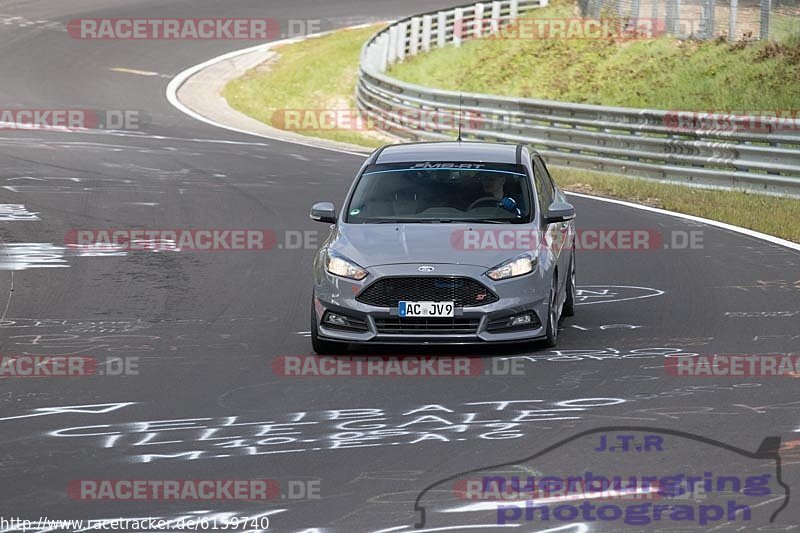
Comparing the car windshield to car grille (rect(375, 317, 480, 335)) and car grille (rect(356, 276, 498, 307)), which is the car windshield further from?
car grille (rect(375, 317, 480, 335))

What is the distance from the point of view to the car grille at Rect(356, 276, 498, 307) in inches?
439

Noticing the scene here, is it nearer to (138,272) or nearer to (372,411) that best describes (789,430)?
(372,411)

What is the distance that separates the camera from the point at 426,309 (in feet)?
36.4

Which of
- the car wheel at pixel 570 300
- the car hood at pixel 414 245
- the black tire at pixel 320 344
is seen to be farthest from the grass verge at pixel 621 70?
the black tire at pixel 320 344

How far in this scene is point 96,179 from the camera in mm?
23438

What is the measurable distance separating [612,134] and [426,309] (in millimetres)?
14152

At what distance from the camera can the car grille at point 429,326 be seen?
1114 cm

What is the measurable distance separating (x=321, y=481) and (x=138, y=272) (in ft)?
26.9

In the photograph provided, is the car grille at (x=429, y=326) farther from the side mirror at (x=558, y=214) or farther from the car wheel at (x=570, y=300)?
the car wheel at (x=570, y=300)

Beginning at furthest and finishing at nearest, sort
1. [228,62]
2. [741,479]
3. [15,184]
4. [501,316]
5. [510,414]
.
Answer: [228,62]
[15,184]
[501,316]
[510,414]
[741,479]

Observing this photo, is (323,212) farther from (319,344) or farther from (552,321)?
(552,321)

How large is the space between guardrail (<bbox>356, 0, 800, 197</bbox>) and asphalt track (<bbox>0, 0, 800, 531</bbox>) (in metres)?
2.61

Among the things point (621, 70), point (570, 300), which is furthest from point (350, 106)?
point (570, 300)

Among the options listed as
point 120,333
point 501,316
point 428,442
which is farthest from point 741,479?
point 120,333
